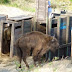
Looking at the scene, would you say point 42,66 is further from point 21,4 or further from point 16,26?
point 21,4

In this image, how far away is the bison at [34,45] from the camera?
10.8m

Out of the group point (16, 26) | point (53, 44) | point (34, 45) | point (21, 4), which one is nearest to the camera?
point (34, 45)

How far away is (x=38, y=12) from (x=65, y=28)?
156 centimetres

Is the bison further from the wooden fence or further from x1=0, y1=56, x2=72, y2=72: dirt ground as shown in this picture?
the wooden fence

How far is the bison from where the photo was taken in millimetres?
10758

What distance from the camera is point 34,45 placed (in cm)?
1092

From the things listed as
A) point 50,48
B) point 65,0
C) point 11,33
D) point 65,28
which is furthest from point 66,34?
point 65,0

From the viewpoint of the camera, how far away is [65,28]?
40.2 ft

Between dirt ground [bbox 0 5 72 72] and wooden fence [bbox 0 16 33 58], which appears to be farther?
wooden fence [bbox 0 16 33 58]

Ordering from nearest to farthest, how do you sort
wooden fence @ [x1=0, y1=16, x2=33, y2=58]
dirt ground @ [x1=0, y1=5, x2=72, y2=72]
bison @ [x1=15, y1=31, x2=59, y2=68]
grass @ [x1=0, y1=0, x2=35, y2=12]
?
dirt ground @ [x1=0, y1=5, x2=72, y2=72], bison @ [x1=15, y1=31, x2=59, y2=68], wooden fence @ [x1=0, y1=16, x2=33, y2=58], grass @ [x1=0, y1=0, x2=35, y2=12]

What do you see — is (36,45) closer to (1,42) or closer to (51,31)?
(51,31)

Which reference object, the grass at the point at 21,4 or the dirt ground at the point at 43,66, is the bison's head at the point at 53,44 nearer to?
the dirt ground at the point at 43,66

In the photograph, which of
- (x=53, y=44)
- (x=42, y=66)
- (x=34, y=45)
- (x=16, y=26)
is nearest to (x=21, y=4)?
(x=16, y=26)

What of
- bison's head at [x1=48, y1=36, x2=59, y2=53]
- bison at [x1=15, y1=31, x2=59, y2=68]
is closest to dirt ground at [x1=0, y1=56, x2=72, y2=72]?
bison at [x1=15, y1=31, x2=59, y2=68]
